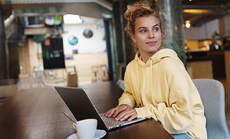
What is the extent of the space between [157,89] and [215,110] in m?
0.37

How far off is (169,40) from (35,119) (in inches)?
97.4

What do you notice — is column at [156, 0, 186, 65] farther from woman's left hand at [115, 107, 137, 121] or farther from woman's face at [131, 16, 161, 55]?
woman's left hand at [115, 107, 137, 121]

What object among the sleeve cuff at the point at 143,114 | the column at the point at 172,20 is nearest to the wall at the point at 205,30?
the column at the point at 172,20

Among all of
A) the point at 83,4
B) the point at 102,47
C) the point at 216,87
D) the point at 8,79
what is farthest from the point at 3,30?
the point at 216,87

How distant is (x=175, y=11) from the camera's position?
3125mm

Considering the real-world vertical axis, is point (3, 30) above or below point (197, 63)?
above

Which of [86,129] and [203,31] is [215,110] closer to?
[86,129]

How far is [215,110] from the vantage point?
1125mm

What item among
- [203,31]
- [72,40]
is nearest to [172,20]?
[72,40]

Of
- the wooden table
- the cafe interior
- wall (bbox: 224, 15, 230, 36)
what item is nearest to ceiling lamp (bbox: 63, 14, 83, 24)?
the cafe interior

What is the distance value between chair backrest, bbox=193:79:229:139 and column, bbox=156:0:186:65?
203cm

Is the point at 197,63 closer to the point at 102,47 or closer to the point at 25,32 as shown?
the point at 102,47

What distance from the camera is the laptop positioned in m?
0.76

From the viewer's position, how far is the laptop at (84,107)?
76 cm
